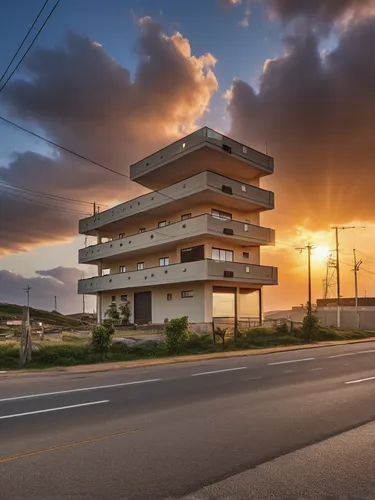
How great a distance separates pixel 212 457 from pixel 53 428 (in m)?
3.09

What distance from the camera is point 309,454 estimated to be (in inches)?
247

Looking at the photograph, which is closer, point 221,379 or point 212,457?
point 212,457

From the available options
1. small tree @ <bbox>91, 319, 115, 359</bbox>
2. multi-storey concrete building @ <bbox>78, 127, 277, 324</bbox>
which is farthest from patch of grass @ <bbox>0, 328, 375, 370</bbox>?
multi-storey concrete building @ <bbox>78, 127, 277, 324</bbox>

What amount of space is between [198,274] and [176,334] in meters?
10.5

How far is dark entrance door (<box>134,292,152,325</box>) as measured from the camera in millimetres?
41656

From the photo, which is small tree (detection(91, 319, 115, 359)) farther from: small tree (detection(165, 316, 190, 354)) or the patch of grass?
small tree (detection(165, 316, 190, 354))

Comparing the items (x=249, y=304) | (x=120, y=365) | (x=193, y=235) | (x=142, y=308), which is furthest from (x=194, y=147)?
(x=120, y=365)

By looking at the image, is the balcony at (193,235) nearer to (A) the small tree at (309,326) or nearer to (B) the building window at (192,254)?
(B) the building window at (192,254)

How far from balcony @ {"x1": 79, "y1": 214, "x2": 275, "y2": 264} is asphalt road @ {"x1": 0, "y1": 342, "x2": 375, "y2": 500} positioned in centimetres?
2195

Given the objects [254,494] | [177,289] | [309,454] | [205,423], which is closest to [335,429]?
[309,454]

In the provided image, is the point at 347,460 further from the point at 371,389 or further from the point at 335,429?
the point at 371,389

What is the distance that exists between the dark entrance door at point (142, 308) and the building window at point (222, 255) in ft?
28.6

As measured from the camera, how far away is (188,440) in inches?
272

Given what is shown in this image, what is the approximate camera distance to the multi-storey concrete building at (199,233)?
34625 millimetres
